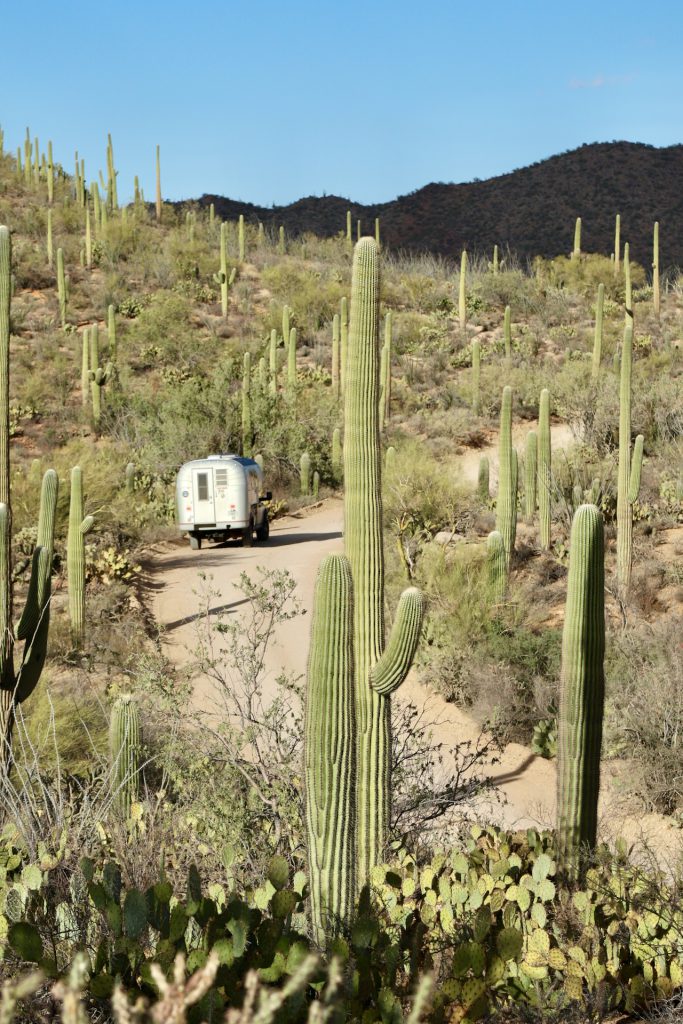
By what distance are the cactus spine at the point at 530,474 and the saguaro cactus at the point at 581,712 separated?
35.4 ft

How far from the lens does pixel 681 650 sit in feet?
31.4

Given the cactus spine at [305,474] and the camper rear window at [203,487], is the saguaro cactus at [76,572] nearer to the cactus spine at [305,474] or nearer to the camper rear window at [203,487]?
the camper rear window at [203,487]

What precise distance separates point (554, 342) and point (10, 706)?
102 feet

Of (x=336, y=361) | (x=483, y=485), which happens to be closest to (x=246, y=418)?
(x=336, y=361)

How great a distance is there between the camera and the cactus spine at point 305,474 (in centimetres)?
2247

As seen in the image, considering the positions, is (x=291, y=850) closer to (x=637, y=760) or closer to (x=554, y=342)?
(x=637, y=760)

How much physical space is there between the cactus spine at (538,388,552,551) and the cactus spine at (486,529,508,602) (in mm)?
3075

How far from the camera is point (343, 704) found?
4609mm

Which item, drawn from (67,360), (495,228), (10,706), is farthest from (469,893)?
(495,228)

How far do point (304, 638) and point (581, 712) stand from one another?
23.4 ft

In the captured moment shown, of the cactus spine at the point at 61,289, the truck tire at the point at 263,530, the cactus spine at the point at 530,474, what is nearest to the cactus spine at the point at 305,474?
the truck tire at the point at 263,530

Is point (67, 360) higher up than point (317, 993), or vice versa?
point (67, 360)

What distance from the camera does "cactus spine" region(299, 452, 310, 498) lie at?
22.5 metres

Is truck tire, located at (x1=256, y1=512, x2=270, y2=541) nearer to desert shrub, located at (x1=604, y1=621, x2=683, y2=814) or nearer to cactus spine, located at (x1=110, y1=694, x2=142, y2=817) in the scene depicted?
desert shrub, located at (x1=604, y1=621, x2=683, y2=814)
